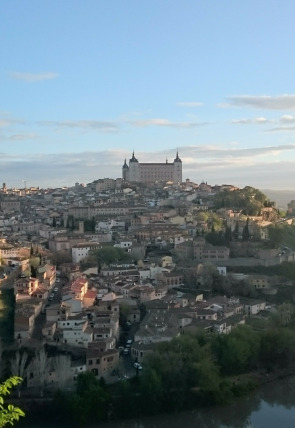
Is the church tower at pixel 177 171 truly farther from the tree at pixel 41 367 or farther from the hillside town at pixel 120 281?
the tree at pixel 41 367

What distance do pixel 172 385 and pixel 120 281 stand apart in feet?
16.6

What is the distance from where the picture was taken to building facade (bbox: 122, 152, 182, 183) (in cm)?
3669

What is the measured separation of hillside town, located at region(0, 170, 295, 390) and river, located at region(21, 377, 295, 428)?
99 cm

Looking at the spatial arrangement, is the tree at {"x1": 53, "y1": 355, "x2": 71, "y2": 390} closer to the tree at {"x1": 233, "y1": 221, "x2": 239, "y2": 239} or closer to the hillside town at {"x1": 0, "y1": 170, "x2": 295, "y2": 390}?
the hillside town at {"x1": 0, "y1": 170, "x2": 295, "y2": 390}

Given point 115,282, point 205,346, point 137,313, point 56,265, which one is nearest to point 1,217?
point 56,265

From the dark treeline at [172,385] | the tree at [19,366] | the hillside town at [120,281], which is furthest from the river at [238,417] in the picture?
the hillside town at [120,281]

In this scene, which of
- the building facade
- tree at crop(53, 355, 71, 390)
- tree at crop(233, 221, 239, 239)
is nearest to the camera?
tree at crop(53, 355, 71, 390)

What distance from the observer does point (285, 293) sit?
14109 millimetres

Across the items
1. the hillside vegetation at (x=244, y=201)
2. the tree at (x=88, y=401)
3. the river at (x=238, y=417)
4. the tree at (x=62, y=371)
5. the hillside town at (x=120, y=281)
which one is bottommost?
the river at (x=238, y=417)

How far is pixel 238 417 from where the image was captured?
339 inches

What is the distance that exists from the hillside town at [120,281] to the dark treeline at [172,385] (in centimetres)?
47

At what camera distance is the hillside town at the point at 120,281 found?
32.0ft

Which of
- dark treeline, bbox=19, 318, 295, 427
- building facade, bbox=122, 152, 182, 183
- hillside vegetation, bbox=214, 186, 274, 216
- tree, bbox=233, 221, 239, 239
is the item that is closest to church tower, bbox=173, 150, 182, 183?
building facade, bbox=122, 152, 182, 183

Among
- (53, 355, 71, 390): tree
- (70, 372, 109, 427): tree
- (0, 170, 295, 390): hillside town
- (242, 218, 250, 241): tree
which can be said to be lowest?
(70, 372, 109, 427): tree
